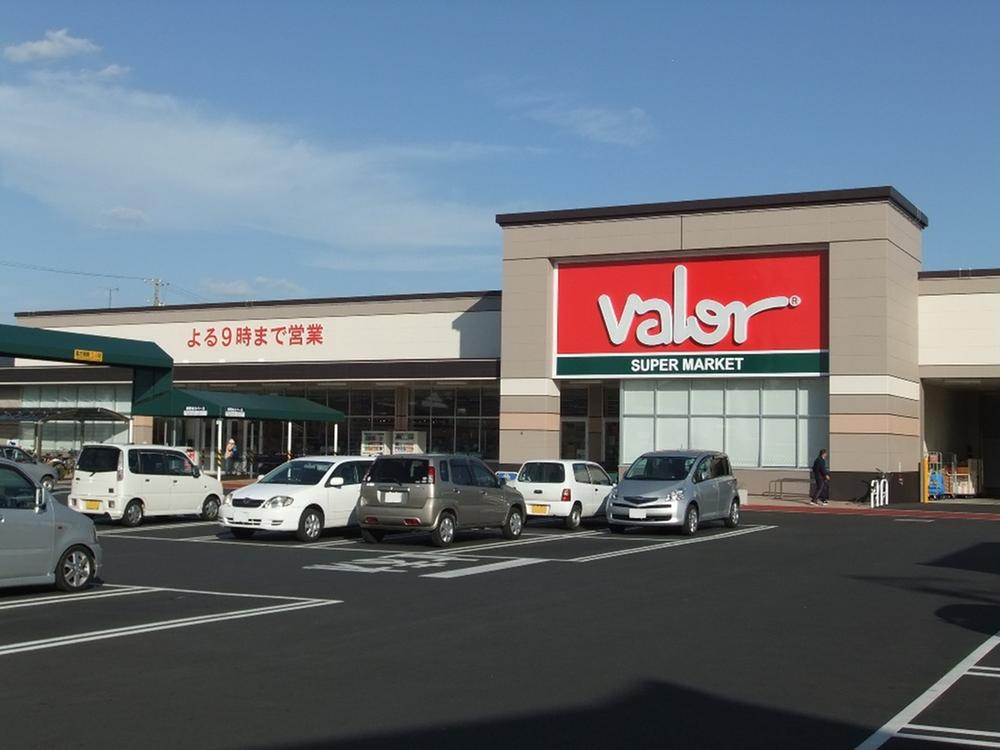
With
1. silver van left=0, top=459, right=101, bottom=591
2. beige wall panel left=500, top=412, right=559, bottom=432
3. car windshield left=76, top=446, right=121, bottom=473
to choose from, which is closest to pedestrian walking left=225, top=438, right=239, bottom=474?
beige wall panel left=500, top=412, right=559, bottom=432

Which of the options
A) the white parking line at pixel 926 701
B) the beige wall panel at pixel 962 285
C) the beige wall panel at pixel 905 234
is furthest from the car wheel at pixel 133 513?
the beige wall panel at pixel 962 285

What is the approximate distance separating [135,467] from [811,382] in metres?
21.9

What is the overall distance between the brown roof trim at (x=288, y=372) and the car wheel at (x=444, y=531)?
21.2 m

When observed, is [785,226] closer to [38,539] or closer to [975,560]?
[975,560]

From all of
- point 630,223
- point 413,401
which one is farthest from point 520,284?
point 413,401

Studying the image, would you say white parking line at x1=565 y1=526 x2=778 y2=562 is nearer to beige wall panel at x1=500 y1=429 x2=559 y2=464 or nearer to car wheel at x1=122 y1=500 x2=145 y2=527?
car wheel at x1=122 y1=500 x2=145 y2=527

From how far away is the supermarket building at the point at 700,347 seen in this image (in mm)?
36750

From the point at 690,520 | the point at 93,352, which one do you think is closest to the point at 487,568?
the point at 690,520

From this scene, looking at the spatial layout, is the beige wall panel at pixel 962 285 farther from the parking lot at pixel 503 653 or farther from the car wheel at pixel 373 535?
the car wheel at pixel 373 535

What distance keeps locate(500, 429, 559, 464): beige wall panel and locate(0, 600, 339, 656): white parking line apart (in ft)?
89.2

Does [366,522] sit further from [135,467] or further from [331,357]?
[331,357]

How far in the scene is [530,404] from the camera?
41250 millimetres

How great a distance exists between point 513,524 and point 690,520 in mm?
3798

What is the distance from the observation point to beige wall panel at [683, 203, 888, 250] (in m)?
36.4
